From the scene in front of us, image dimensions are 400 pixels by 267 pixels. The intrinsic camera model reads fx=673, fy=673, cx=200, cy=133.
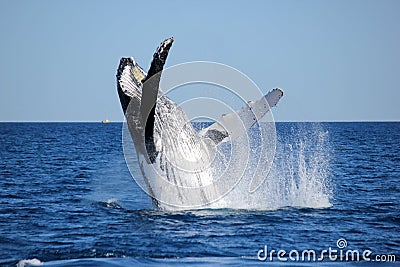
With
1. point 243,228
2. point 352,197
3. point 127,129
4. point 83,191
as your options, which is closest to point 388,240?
point 243,228

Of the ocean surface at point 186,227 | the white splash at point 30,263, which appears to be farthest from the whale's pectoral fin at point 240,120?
the white splash at point 30,263

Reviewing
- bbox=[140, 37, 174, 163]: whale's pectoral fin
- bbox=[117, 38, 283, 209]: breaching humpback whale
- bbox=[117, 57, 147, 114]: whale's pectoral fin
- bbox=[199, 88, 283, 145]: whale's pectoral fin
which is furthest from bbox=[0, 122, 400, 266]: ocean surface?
bbox=[117, 57, 147, 114]: whale's pectoral fin

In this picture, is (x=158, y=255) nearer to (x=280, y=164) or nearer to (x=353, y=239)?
(x=353, y=239)

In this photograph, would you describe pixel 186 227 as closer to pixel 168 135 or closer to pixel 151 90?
pixel 168 135

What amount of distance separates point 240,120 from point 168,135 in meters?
1.87

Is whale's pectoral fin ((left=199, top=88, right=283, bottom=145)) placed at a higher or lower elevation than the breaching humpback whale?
higher

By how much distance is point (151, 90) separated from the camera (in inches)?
295

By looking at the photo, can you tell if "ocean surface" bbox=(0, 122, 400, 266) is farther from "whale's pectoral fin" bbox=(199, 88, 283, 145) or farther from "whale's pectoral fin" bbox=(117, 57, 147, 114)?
"whale's pectoral fin" bbox=(117, 57, 147, 114)

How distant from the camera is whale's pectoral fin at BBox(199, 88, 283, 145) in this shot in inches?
389

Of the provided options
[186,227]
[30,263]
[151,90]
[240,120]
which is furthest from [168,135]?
[30,263]

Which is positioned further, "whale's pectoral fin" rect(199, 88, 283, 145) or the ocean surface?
"whale's pectoral fin" rect(199, 88, 283, 145)

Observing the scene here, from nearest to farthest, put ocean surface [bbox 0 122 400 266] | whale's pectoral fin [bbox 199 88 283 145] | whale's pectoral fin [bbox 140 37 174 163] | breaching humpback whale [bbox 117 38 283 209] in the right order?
whale's pectoral fin [bbox 140 37 174 163] → ocean surface [bbox 0 122 400 266] → breaching humpback whale [bbox 117 38 283 209] → whale's pectoral fin [bbox 199 88 283 145]

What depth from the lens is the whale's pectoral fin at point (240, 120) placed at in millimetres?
9887

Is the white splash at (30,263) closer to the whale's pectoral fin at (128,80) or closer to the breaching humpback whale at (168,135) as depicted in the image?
the breaching humpback whale at (168,135)
